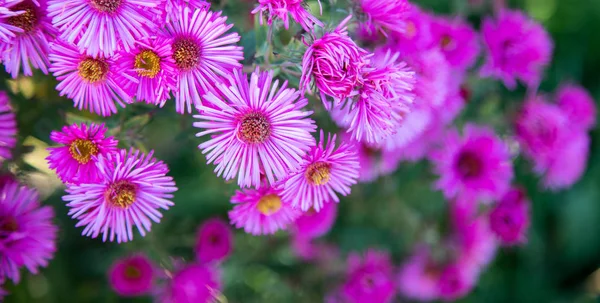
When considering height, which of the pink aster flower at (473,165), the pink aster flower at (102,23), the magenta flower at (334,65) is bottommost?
the pink aster flower at (473,165)

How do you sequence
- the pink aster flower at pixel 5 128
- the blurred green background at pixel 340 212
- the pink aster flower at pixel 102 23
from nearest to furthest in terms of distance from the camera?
1. the pink aster flower at pixel 102 23
2. the pink aster flower at pixel 5 128
3. the blurred green background at pixel 340 212

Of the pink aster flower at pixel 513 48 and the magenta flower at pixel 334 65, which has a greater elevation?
the pink aster flower at pixel 513 48

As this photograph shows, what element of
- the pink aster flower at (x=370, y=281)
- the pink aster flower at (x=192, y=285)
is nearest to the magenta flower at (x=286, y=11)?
the pink aster flower at (x=192, y=285)

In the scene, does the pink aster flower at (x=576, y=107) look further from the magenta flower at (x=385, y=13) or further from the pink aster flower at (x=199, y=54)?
the pink aster flower at (x=199, y=54)

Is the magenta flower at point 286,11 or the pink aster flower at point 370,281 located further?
the pink aster flower at point 370,281

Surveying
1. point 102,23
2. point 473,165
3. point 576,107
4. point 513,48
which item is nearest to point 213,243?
point 102,23

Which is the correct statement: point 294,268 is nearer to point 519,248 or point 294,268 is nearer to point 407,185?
point 407,185

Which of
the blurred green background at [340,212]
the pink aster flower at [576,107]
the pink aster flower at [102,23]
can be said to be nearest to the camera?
the pink aster flower at [102,23]
